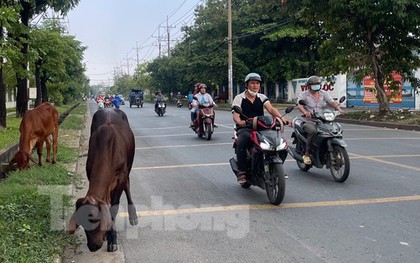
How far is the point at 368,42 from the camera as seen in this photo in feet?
64.2

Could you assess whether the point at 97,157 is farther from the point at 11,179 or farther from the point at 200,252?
the point at 11,179

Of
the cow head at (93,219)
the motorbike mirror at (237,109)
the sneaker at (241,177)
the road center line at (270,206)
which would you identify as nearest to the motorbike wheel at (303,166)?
the sneaker at (241,177)

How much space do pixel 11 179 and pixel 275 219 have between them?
13.9 ft

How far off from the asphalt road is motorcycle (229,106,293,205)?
0.81ft

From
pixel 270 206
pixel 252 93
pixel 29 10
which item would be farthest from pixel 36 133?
pixel 29 10

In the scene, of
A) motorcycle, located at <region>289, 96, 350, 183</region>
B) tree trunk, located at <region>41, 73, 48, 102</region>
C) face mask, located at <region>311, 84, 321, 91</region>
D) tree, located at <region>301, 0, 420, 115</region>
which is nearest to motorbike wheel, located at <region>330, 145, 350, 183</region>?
motorcycle, located at <region>289, 96, 350, 183</region>

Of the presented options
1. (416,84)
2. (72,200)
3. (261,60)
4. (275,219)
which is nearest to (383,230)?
(275,219)

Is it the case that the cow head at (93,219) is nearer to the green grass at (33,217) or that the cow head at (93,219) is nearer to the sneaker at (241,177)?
the green grass at (33,217)

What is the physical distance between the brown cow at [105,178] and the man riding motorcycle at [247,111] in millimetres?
2068

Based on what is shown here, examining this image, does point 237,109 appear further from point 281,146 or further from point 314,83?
point 314,83

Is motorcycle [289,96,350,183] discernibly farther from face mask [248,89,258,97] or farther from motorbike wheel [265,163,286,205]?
motorbike wheel [265,163,286,205]

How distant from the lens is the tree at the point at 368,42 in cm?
1812

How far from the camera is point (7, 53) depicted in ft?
33.6

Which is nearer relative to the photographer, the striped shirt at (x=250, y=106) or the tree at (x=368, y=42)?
the striped shirt at (x=250, y=106)
